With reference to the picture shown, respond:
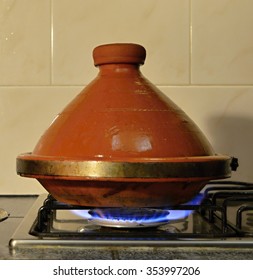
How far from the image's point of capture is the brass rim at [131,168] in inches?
24.0

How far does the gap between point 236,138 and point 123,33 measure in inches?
13.4

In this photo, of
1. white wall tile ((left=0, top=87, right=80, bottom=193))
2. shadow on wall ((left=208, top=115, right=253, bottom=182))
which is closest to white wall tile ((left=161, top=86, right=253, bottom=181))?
shadow on wall ((left=208, top=115, right=253, bottom=182))

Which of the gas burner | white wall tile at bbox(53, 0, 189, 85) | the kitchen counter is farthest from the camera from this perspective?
white wall tile at bbox(53, 0, 189, 85)

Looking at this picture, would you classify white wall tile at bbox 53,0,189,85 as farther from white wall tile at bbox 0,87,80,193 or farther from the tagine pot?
the tagine pot

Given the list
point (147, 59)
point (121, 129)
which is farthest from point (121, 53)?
point (147, 59)

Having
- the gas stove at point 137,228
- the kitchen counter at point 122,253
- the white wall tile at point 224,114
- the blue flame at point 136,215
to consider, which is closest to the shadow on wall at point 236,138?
the white wall tile at point 224,114

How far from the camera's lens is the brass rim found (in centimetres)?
61

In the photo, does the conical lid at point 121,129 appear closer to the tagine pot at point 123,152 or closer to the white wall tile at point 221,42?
the tagine pot at point 123,152

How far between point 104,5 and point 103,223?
0.62 metres

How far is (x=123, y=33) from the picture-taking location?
1.15 metres

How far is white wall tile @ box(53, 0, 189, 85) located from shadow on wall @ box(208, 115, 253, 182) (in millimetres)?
131

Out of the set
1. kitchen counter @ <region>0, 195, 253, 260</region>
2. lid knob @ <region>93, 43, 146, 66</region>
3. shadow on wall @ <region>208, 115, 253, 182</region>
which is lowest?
kitchen counter @ <region>0, 195, 253, 260</region>

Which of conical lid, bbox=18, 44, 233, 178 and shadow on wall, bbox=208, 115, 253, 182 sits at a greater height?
conical lid, bbox=18, 44, 233, 178

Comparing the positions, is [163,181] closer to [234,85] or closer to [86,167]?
[86,167]
